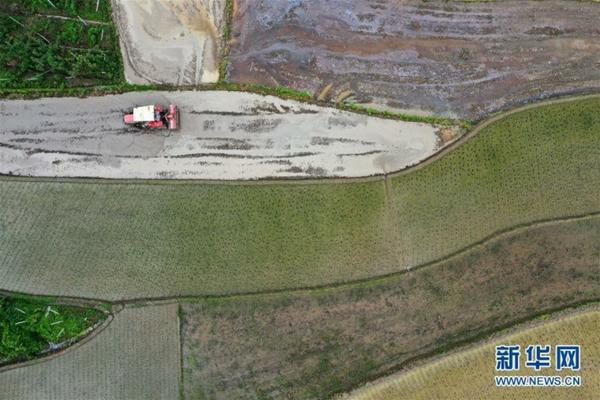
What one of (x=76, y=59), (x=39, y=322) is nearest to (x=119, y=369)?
(x=39, y=322)

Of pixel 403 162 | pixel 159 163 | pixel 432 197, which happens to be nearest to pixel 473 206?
pixel 432 197

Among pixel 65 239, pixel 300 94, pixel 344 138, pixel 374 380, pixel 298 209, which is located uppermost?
pixel 300 94

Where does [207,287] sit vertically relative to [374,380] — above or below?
above

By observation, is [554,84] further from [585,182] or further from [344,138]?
[344,138]

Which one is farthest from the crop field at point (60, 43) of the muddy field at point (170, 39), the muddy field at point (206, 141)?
the muddy field at point (206, 141)

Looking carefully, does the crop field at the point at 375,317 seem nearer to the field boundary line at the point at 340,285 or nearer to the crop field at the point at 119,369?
the field boundary line at the point at 340,285
